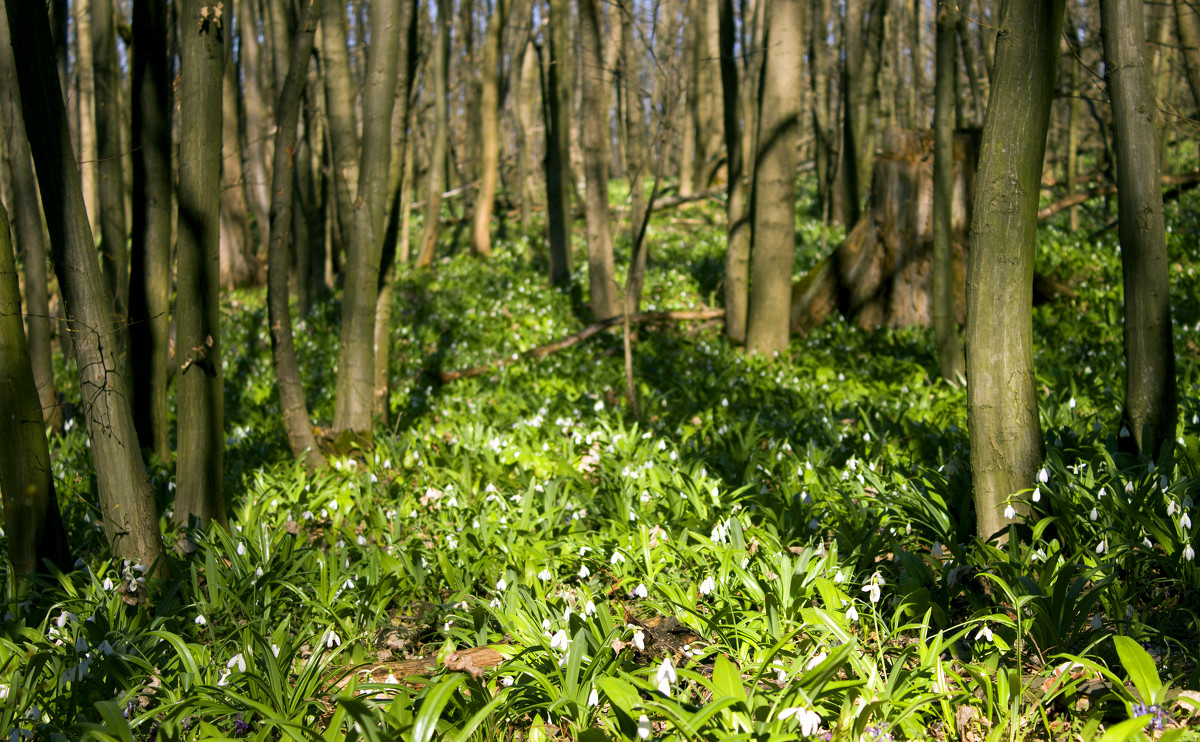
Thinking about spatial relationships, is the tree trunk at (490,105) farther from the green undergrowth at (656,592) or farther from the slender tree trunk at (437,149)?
the green undergrowth at (656,592)

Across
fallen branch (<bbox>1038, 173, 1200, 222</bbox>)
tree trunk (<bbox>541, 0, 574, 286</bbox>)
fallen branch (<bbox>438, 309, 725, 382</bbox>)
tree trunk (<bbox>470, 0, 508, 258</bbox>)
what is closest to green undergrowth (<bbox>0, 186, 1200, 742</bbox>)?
fallen branch (<bbox>438, 309, 725, 382</bbox>)

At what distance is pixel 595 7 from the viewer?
27.9 feet

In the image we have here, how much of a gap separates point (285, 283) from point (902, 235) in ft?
20.6

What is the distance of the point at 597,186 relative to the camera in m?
9.31

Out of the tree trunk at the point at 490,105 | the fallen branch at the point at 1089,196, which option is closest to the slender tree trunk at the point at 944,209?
the fallen branch at the point at 1089,196

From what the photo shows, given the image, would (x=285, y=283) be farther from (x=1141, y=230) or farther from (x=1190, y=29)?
(x=1190, y=29)

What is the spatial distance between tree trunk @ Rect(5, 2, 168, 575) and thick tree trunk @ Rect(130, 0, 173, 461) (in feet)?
6.05

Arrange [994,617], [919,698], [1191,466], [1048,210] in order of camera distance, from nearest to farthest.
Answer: [919,698] → [994,617] → [1191,466] → [1048,210]

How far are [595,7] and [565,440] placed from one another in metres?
5.55

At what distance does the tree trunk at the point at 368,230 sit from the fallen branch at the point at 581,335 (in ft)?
7.49

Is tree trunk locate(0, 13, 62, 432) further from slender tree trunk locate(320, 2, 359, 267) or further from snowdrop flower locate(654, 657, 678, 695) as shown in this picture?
snowdrop flower locate(654, 657, 678, 695)

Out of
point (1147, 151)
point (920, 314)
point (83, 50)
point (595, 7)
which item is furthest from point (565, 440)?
point (83, 50)

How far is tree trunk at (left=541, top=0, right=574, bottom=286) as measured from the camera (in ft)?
36.0

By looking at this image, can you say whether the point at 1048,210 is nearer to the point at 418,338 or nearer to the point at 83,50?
the point at 418,338
